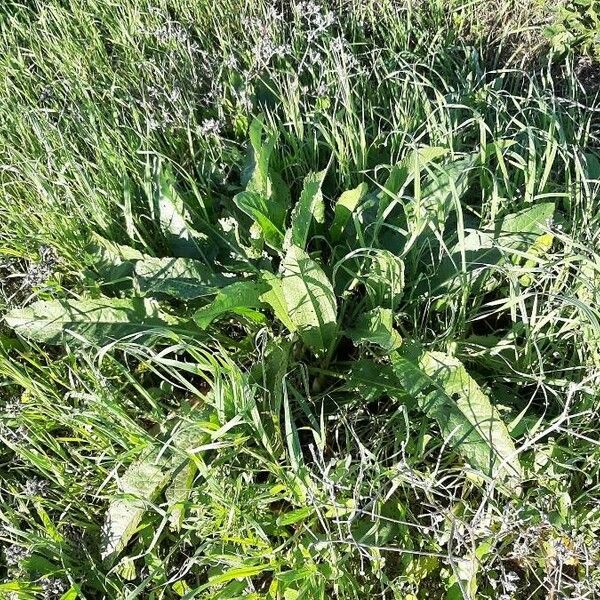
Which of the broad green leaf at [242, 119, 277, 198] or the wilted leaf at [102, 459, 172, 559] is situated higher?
the broad green leaf at [242, 119, 277, 198]

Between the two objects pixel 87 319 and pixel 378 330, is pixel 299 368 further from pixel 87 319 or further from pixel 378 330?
pixel 87 319

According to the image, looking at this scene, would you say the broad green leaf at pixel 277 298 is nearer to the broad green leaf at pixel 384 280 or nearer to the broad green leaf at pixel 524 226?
the broad green leaf at pixel 384 280

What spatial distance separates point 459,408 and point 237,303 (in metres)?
0.53

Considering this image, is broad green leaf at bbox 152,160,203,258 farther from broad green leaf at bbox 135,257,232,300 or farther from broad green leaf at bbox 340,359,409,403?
broad green leaf at bbox 340,359,409,403

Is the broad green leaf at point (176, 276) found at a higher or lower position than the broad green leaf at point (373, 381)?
higher

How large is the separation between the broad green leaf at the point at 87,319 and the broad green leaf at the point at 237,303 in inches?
5.3

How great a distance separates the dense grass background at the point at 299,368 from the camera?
1.30 m

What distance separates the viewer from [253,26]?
7.34 ft

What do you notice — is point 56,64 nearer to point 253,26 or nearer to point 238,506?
point 253,26

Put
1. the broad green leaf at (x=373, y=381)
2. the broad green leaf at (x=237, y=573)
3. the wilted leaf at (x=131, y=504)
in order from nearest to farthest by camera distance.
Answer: the broad green leaf at (x=237, y=573) → the wilted leaf at (x=131, y=504) → the broad green leaf at (x=373, y=381)

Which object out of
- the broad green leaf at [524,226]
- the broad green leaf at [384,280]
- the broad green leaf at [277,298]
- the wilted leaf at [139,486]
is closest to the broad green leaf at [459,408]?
the broad green leaf at [384,280]

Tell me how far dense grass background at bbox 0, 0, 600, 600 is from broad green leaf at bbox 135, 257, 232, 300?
0.44 ft

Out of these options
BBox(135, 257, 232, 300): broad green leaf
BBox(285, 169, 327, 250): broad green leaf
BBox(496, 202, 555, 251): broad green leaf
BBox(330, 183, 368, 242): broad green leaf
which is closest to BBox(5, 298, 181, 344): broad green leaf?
BBox(135, 257, 232, 300): broad green leaf

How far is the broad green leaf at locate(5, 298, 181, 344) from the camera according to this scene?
1.57 metres
